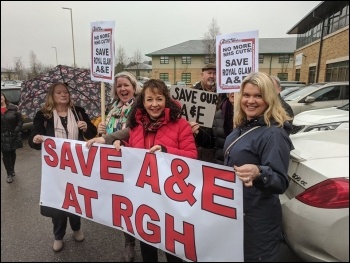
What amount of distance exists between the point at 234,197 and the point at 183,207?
0.40m

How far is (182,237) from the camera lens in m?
1.97

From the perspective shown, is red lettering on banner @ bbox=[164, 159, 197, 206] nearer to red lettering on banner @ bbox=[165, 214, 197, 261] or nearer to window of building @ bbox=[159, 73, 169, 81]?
red lettering on banner @ bbox=[165, 214, 197, 261]

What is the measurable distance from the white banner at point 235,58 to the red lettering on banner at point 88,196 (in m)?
1.66

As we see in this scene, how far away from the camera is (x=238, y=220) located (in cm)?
175

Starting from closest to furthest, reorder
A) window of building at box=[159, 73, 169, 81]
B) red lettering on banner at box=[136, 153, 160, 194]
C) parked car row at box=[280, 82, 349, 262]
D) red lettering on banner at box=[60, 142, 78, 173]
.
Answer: parked car row at box=[280, 82, 349, 262]
red lettering on banner at box=[136, 153, 160, 194]
red lettering on banner at box=[60, 142, 78, 173]
window of building at box=[159, 73, 169, 81]

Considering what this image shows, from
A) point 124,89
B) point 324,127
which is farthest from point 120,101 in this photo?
point 324,127

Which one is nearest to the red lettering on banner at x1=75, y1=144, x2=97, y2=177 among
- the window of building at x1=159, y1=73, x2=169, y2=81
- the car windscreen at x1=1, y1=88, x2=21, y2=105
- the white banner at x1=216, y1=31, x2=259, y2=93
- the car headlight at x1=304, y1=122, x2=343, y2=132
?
the white banner at x1=216, y1=31, x2=259, y2=93

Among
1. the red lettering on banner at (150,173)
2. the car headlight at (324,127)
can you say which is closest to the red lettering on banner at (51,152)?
the red lettering on banner at (150,173)

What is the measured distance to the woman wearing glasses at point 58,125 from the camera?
2721 millimetres

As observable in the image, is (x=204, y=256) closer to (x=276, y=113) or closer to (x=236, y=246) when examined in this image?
(x=236, y=246)

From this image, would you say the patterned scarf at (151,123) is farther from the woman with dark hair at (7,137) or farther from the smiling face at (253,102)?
the woman with dark hair at (7,137)

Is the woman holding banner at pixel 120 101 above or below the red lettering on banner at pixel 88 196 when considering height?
above

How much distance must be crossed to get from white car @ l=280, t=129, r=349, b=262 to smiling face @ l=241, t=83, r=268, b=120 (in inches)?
19.6

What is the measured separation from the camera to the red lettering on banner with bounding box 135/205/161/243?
212 centimetres
